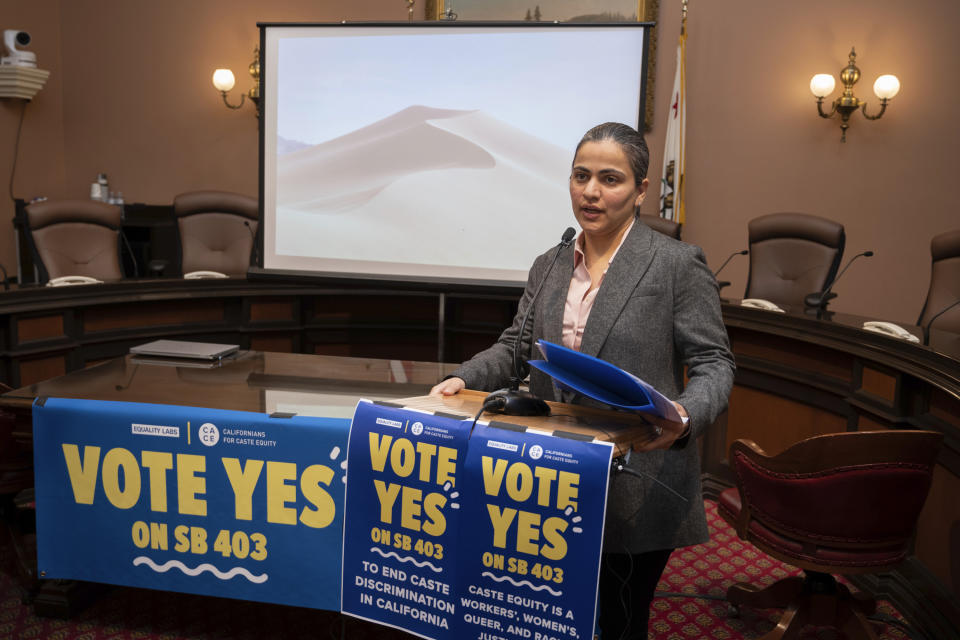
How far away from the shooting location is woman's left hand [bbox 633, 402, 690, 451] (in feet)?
3.86

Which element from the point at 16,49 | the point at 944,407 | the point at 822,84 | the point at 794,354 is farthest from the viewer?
the point at 16,49

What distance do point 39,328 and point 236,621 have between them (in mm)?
1681

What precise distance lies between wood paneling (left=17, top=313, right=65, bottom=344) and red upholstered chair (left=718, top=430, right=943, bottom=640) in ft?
9.09

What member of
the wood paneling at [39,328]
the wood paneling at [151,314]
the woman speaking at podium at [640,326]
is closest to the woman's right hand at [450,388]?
the woman speaking at podium at [640,326]

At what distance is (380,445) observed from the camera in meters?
1.31

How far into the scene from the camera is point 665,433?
1219mm

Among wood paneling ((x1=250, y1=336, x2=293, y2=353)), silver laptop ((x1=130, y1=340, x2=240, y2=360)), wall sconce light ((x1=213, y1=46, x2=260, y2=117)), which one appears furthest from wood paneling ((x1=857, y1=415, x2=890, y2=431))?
wall sconce light ((x1=213, y1=46, x2=260, y2=117))

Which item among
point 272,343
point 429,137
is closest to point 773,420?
point 429,137

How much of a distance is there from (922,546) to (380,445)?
1894 millimetres

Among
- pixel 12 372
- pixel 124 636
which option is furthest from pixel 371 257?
pixel 124 636

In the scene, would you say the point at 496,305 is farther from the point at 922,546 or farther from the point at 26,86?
the point at 26,86

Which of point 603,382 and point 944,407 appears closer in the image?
point 603,382

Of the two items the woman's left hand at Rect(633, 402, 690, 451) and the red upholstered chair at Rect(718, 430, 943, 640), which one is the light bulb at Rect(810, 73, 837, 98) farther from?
the woman's left hand at Rect(633, 402, 690, 451)

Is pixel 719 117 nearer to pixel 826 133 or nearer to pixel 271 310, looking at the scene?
pixel 826 133
